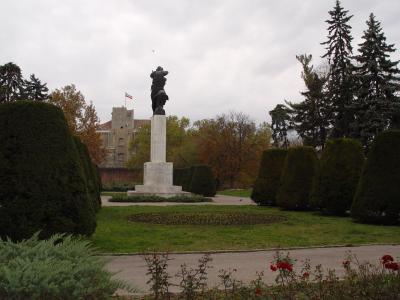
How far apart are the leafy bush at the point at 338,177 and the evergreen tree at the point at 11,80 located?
33.4 metres

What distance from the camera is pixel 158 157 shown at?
3088 cm

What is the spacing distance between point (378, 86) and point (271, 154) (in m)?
12.5

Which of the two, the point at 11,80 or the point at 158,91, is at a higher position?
the point at 11,80

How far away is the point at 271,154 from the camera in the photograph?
23328 millimetres

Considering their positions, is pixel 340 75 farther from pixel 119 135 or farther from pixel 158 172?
pixel 119 135

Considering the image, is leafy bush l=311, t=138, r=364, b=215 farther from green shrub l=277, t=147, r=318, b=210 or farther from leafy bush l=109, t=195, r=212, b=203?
leafy bush l=109, t=195, r=212, b=203

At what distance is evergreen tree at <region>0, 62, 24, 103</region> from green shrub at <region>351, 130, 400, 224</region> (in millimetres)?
36107

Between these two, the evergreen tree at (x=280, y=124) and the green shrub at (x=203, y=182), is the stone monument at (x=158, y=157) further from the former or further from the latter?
the evergreen tree at (x=280, y=124)

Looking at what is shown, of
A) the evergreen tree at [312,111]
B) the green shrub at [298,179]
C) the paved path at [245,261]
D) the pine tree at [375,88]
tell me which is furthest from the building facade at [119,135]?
the paved path at [245,261]

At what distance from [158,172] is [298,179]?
11839 mm

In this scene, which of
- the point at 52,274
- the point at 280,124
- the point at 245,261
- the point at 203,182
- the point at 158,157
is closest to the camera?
the point at 52,274

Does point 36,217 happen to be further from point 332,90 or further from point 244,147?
point 244,147

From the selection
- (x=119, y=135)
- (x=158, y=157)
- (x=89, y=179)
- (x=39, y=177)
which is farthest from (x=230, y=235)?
(x=119, y=135)

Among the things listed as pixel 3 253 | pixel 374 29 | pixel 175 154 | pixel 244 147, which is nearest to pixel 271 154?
pixel 374 29
